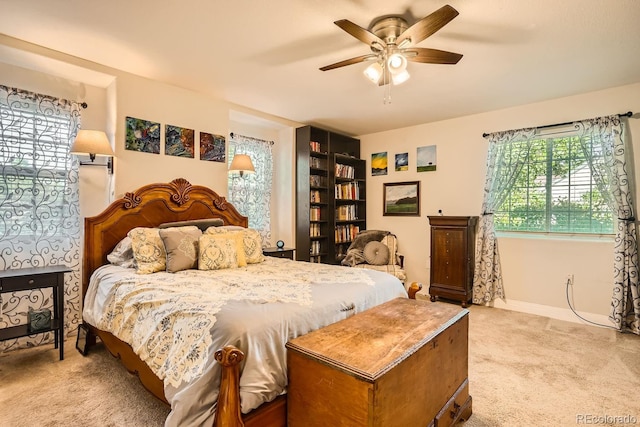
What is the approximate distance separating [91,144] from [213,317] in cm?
224

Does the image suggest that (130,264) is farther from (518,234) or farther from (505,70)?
(518,234)

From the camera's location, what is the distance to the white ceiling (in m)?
2.08

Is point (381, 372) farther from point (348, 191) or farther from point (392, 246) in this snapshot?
point (348, 191)

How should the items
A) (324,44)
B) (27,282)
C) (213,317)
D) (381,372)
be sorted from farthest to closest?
1. (324,44)
2. (27,282)
3. (213,317)
4. (381,372)

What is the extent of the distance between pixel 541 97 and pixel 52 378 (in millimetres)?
5208

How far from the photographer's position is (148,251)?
256 cm

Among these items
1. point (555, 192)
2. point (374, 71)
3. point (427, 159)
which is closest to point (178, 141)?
point (374, 71)

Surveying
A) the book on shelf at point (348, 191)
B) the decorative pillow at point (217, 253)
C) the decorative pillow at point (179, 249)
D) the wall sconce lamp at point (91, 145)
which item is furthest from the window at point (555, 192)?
the wall sconce lamp at point (91, 145)

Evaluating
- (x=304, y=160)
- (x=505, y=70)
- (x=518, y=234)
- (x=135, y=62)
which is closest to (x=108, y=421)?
(x=135, y=62)

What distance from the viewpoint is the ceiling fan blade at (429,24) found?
1711mm

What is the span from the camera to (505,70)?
9.59ft

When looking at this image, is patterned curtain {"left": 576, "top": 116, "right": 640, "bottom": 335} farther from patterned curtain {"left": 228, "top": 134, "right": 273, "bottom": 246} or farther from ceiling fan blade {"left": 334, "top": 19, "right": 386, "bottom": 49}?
patterned curtain {"left": 228, "top": 134, "right": 273, "bottom": 246}

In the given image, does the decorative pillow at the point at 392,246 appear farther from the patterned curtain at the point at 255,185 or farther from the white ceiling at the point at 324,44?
the white ceiling at the point at 324,44

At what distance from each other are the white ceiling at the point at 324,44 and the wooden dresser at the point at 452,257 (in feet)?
4.98
